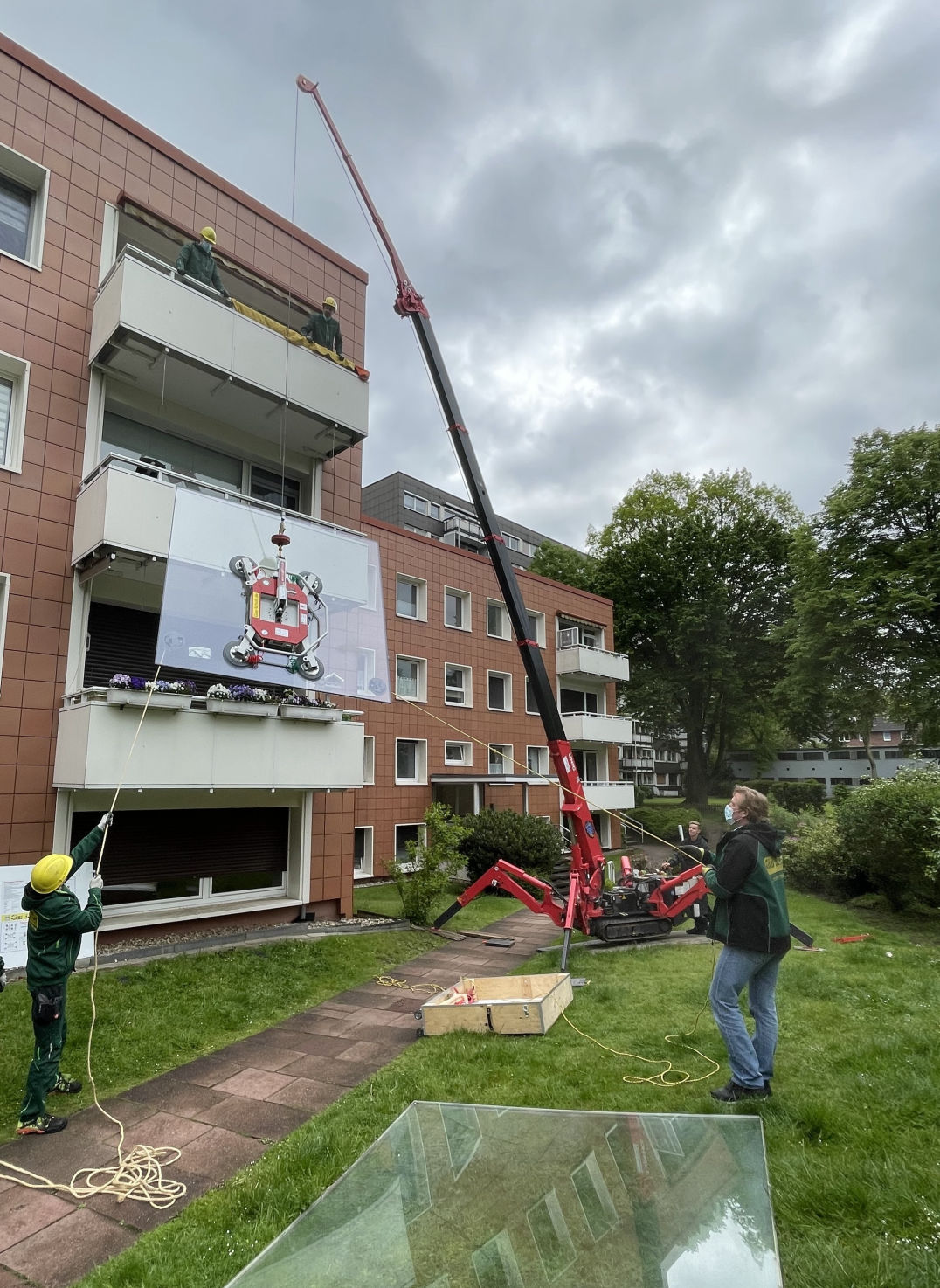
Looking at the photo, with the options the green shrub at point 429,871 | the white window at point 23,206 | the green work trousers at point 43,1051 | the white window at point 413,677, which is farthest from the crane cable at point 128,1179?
the white window at point 413,677

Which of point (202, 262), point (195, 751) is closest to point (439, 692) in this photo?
point (195, 751)

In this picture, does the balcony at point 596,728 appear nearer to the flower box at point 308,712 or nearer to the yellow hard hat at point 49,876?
the flower box at point 308,712

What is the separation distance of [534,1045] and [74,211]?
11.9m

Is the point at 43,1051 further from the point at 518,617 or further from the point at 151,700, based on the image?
the point at 518,617

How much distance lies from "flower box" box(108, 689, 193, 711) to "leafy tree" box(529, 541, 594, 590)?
1206 inches

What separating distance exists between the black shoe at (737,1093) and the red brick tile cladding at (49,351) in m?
7.88

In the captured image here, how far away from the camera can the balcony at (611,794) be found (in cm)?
2386

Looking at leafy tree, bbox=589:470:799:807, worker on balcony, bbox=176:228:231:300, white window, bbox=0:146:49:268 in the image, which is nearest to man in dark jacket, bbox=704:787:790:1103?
worker on balcony, bbox=176:228:231:300

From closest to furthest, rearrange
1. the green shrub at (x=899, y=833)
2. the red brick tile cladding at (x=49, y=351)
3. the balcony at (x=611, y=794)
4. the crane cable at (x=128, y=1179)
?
the crane cable at (x=128, y=1179) → the red brick tile cladding at (x=49, y=351) → the green shrub at (x=899, y=833) → the balcony at (x=611, y=794)

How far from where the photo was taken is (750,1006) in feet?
15.7

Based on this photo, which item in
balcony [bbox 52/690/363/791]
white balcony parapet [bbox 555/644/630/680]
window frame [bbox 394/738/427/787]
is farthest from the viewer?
white balcony parapet [bbox 555/644/630/680]

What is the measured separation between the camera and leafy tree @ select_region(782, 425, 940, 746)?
25562mm

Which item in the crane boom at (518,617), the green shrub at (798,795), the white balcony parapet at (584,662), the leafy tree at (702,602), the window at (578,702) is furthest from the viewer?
the green shrub at (798,795)

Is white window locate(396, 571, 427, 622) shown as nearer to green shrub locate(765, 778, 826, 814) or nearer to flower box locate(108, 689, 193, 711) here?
flower box locate(108, 689, 193, 711)
